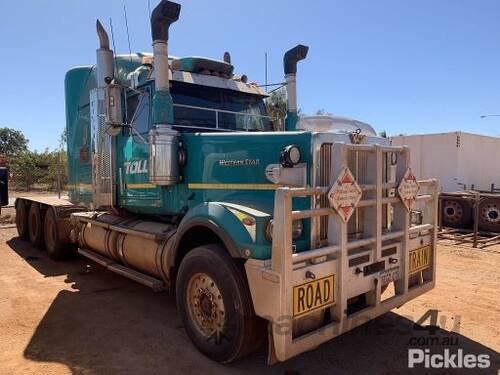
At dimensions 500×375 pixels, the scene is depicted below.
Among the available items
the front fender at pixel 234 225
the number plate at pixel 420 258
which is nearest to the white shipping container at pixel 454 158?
the number plate at pixel 420 258

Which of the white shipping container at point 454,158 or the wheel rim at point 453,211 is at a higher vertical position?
the white shipping container at point 454,158

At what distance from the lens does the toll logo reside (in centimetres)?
541

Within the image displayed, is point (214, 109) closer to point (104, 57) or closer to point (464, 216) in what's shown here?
point (104, 57)

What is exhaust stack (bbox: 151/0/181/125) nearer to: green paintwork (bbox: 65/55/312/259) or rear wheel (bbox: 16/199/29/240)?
green paintwork (bbox: 65/55/312/259)

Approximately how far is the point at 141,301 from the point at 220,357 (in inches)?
86.8

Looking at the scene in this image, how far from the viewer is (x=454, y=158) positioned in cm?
1286

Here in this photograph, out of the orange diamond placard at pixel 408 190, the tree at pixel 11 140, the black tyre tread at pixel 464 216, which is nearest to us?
the orange diamond placard at pixel 408 190

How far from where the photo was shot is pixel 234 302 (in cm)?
353

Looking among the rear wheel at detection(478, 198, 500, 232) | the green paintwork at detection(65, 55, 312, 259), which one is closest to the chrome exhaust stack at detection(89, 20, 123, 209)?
the green paintwork at detection(65, 55, 312, 259)

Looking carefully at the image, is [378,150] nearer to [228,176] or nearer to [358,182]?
[358,182]

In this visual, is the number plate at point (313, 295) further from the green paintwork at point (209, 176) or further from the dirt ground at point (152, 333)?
the dirt ground at point (152, 333)

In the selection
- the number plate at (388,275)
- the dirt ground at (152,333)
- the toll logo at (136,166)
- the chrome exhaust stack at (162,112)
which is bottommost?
the dirt ground at (152,333)

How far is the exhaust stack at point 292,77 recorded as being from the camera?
20.3 feet

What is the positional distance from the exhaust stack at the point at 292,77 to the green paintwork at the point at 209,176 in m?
1.97
